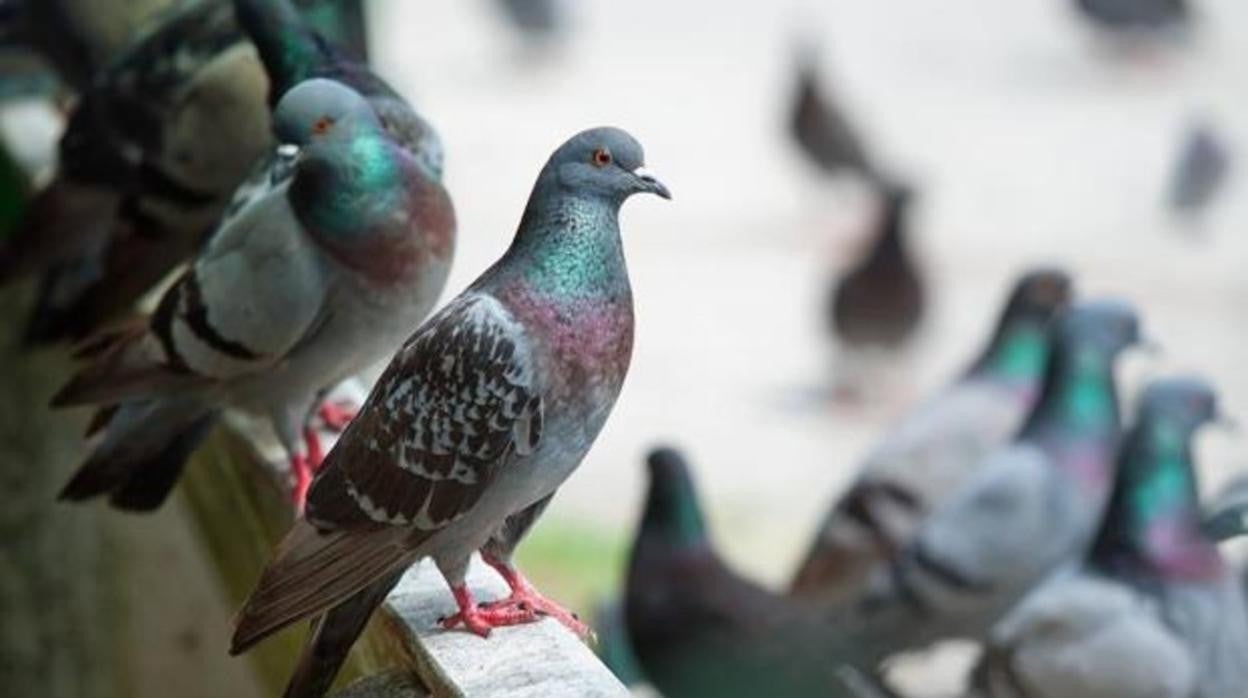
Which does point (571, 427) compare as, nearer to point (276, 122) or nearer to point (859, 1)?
point (276, 122)

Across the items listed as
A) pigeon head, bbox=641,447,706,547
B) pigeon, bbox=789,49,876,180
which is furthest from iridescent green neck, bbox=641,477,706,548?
pigeon, bbox=789,49,876,180

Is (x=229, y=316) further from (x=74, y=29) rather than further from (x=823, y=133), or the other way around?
(x=823, y=133)

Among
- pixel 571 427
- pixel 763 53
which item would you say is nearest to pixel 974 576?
pixel 571 427

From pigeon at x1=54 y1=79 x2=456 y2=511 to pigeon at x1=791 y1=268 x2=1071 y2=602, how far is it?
8.38 ft

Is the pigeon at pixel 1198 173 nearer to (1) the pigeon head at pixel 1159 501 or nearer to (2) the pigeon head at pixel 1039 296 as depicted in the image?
(2) the pigeon head at pixel 1039 296

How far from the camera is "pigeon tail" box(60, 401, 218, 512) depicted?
13.0 feet

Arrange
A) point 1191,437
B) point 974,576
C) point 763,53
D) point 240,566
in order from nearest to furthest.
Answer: point 240,566 < point 1191,437 < point 974,576 < point 763,53

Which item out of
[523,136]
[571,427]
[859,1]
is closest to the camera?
[571,427]

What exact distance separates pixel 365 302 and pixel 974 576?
2555 mm

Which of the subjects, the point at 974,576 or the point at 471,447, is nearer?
the point at 471,447

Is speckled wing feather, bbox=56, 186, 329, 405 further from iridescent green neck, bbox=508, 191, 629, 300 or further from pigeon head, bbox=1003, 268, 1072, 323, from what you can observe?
pigeon head, bbox=1003, 268, 1072, 323

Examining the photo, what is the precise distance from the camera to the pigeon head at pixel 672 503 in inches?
215

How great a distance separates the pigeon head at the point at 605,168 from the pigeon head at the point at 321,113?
0.64m

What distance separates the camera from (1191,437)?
521cm
